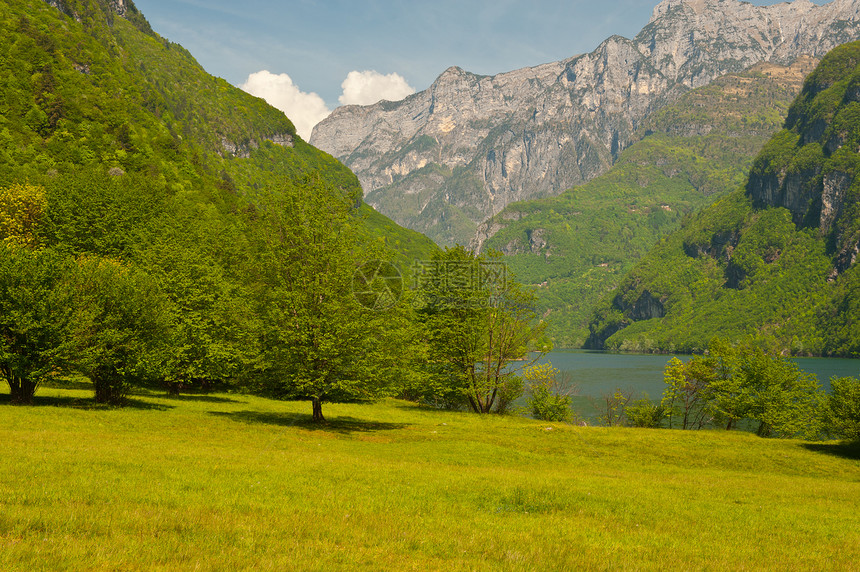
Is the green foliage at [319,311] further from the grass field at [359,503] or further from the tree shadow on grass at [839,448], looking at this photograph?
the tree shadow on grass at [839,448]

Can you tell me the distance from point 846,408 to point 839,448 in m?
3.07

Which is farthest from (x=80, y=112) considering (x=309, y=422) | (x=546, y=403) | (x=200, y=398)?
(x=546, y=403)

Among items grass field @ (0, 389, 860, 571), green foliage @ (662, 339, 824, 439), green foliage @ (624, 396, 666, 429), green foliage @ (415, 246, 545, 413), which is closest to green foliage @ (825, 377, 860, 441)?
green foliage @ (662, 339, 824, 439)

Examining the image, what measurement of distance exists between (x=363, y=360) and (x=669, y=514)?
64.1 feet

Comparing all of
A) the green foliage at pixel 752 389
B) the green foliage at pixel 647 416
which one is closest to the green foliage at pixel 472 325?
the green foliage at pixel 647 416

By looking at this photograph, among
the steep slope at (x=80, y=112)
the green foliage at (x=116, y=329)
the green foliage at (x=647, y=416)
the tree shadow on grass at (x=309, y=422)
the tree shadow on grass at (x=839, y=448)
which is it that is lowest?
the green foliage at (x=647, y=416)

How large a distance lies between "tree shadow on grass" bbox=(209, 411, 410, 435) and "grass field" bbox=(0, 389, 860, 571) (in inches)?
34.7

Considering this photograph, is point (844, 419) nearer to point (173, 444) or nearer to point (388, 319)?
point (388, 319)

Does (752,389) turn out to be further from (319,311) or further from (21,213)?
(21,213)

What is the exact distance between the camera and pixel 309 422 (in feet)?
111

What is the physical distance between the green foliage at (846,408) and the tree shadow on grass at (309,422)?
106 ft

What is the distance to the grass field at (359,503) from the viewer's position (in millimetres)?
9125

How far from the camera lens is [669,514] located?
51.3 feet

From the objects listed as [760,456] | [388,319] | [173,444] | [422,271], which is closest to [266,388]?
[422,271]
